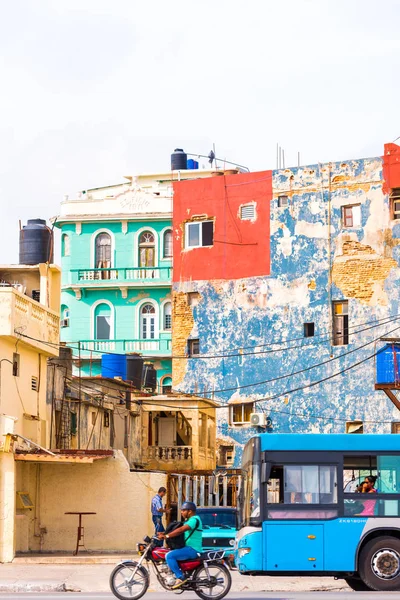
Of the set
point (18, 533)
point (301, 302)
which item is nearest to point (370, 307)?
point (301, 302)

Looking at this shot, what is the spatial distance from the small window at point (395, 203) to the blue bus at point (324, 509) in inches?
1186

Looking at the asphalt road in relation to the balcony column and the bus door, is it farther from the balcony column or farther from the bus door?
the balcony column

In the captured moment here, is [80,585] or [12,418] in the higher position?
[12,418]

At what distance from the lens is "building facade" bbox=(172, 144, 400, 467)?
2026 inches

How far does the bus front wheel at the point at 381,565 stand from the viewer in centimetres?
2158

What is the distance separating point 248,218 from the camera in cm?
5491

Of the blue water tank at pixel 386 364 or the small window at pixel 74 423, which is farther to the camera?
the small window at pixel 74 423

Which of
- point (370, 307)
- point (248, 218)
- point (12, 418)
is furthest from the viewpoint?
point (248, 218)

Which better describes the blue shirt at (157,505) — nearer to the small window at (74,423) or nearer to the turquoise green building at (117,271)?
the small window at (74,423)

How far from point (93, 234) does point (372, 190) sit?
1584 cm

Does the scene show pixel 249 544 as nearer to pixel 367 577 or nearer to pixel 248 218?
pixel 367 577

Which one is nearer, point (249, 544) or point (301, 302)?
point (249, 544)

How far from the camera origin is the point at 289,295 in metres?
53.6

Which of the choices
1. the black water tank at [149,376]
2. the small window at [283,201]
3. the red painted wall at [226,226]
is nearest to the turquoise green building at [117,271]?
the black water tank at [149,376]
